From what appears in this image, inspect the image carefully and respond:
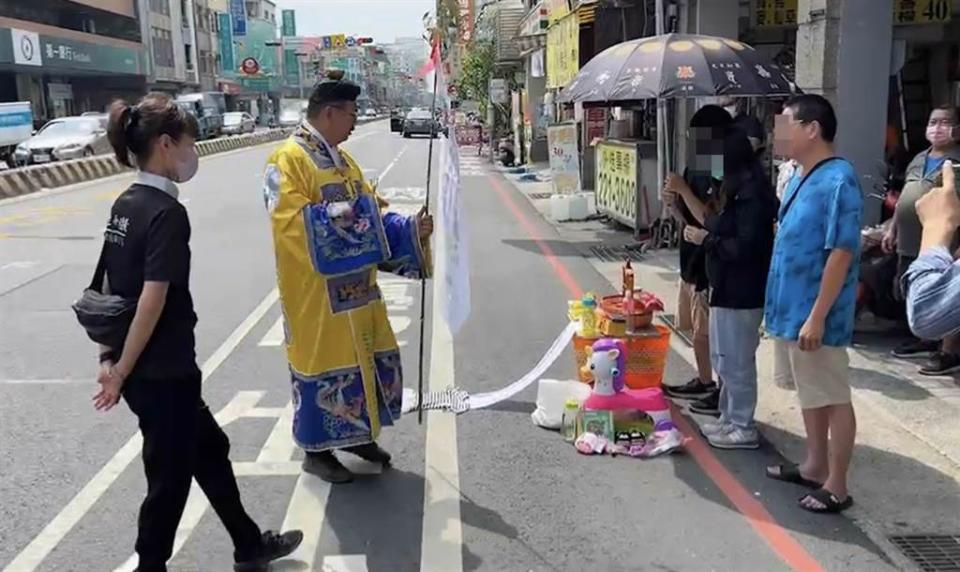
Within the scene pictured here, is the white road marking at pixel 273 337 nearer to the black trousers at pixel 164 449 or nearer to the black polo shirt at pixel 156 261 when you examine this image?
the black trousers at pixel 164 449

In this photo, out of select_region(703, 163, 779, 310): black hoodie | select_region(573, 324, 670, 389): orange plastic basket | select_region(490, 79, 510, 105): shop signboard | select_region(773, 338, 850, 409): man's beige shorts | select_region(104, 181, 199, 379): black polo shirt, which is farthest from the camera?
select_region(490, 79, 510, 105): shop signboard

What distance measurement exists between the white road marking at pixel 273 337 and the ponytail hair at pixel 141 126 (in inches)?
152

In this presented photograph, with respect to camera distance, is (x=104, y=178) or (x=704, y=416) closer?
(x=704, y=416)

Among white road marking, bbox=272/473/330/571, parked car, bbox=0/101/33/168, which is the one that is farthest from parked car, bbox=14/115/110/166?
white road marking, bbox=272/473/330/571

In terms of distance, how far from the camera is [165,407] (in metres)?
2.97

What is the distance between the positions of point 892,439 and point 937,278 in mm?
2770

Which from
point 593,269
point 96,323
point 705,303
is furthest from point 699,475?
point 593,269

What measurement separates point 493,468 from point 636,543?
98 centimetres

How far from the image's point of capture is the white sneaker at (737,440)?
4.61 m

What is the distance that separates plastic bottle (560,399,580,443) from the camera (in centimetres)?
474

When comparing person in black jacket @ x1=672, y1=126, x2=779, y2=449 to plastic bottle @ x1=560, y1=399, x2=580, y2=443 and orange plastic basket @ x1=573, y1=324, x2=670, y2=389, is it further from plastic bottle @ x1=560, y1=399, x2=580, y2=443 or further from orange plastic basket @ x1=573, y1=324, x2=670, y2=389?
plastic bottle @ x1=560, y1=399, x2=580, y2=443

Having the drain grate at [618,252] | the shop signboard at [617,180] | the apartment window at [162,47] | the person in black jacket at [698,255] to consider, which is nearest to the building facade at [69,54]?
the apartment window at [162,47]

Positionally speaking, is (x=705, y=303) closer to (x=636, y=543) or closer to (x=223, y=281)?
(x=636, y=543)

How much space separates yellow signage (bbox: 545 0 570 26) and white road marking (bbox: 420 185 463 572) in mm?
13494
